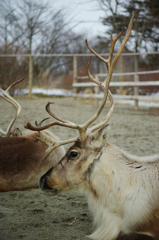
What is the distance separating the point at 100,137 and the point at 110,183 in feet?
1.19

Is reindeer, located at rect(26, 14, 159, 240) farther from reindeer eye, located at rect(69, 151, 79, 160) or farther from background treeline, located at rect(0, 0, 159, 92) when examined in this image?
background treeline, located at rect(0, 0, 159, 92)

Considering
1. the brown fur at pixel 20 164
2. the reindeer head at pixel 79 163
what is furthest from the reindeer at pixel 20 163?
the reindeer head at pixel 79 163

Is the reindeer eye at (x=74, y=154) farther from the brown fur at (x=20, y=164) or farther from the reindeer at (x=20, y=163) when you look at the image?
the brown fur at (x=20, y=164)

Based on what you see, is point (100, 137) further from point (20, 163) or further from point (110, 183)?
point (20, 163)

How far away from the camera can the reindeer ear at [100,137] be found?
6.80ft

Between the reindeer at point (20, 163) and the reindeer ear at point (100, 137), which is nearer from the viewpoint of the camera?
the reindeer ear at point (100, 137)

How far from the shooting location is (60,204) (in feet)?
8.82

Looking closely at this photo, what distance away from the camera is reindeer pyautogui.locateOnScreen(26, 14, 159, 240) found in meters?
1.84

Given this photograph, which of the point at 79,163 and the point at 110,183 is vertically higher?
the point at 79,163

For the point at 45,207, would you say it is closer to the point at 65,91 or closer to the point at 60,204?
the point at 60,204

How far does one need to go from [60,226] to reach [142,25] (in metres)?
16.0

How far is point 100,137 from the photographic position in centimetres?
209

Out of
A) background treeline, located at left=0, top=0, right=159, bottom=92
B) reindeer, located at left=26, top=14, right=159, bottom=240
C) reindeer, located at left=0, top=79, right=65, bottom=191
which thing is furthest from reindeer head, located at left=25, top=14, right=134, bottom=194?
background treeline, located at left=0, top=0, right=159, bottom=92

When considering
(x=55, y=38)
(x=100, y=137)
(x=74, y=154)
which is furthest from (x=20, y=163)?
(x=55, y=38)
